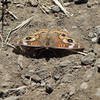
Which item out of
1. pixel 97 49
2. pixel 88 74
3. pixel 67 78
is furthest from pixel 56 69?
pixel 97 49

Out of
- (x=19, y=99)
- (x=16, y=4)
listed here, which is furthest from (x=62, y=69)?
(x=16, y=4)

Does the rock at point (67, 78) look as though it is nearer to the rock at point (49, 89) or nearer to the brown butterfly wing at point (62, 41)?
the rock at point (49, 89)

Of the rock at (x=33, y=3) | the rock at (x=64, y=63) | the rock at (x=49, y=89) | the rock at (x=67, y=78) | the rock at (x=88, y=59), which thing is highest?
the rock at (x=33, y=3)

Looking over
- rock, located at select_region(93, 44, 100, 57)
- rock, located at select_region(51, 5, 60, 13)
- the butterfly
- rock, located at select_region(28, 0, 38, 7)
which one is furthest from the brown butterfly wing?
rock, located at select_region(28, 0, 38, 7)

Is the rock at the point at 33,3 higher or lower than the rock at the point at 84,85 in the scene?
higher

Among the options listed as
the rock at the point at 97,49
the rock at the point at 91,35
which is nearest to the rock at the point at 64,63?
the rock at the point at 97,49

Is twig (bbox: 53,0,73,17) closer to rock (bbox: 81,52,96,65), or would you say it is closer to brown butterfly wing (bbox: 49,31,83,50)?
brown butterfly wing (bbox: 49,31,83,50)

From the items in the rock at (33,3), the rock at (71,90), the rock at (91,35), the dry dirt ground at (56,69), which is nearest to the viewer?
the rock at (71,90)
